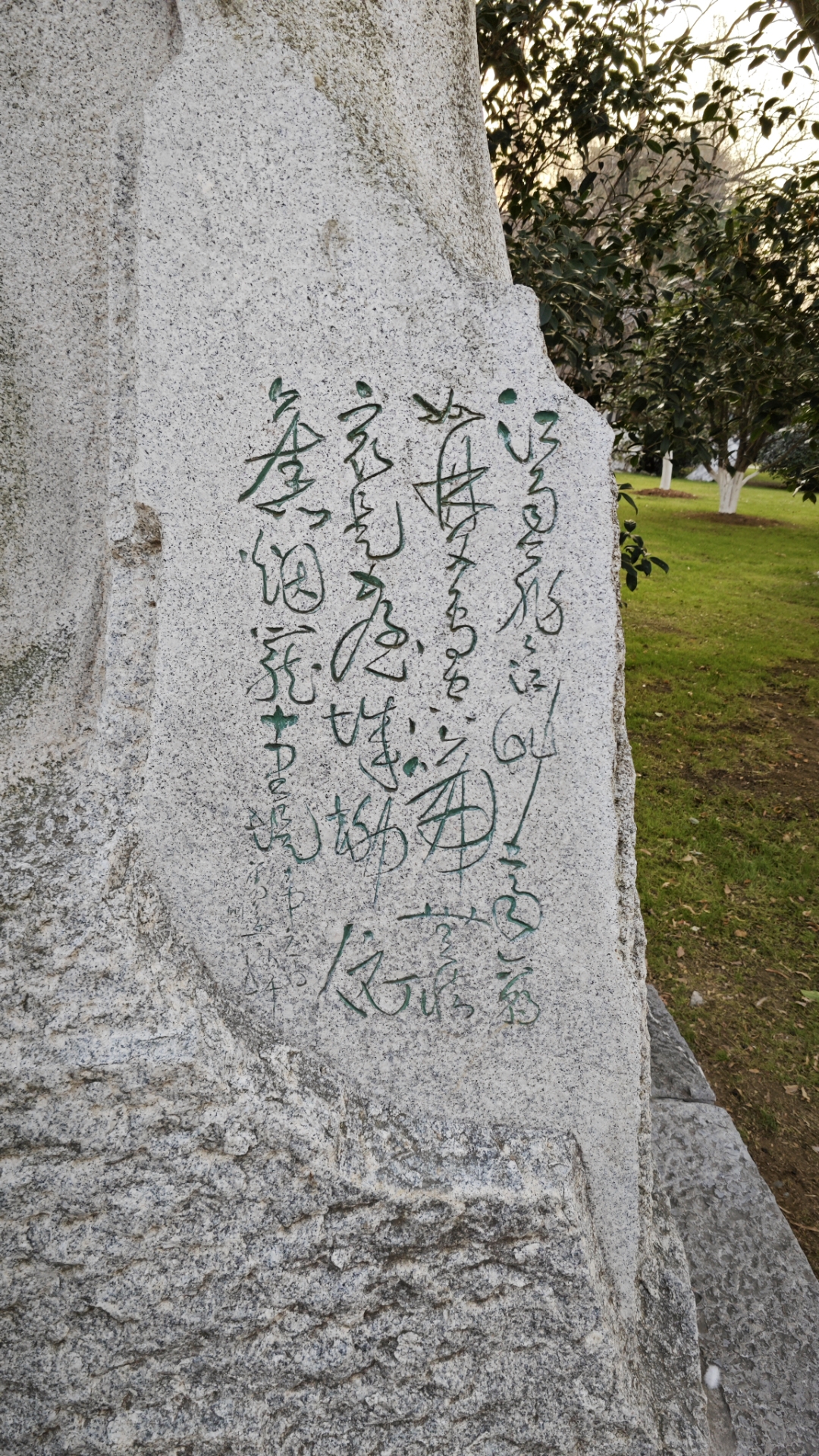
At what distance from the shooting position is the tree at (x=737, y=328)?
13.2 ft

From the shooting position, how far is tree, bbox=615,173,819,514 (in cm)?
402

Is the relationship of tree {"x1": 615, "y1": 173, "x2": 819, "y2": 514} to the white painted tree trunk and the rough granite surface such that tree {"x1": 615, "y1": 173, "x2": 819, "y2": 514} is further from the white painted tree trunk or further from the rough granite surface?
the white painted tree trunk

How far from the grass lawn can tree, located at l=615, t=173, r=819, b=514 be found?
6.44 feet

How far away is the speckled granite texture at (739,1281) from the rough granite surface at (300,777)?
0.25 meters

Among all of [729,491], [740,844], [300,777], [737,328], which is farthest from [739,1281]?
[729,491]

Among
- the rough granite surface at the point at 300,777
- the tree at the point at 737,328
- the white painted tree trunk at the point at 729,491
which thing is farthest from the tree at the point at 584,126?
the white painted tree trunk at the point at 729,491

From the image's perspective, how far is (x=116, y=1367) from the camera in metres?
1.80

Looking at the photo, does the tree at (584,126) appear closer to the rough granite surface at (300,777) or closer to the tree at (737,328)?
the tree at (737,328)

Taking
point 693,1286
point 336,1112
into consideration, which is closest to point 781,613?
point 693,1286

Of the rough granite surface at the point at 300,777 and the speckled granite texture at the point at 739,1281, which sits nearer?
the rough granite surface at the point at 300,777

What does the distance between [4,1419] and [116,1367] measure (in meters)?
0.23

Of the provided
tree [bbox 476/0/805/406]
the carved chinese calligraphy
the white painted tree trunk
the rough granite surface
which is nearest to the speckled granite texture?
the rough granite surface

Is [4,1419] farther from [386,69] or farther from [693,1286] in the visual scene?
[386,69]

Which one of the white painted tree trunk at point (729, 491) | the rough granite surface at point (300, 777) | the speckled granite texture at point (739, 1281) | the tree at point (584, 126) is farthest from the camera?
the white painted tree trunk at point (729, 491)
